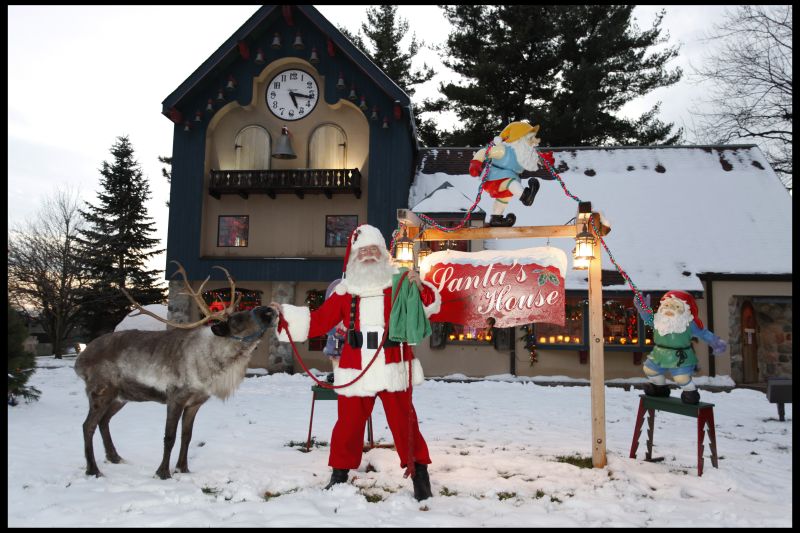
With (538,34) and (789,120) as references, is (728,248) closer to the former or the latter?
(789,120)

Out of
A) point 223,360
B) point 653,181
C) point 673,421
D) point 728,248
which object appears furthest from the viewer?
point 653,181

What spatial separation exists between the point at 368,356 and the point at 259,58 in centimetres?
1315

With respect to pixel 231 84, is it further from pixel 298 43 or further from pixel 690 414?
pixel 690 414

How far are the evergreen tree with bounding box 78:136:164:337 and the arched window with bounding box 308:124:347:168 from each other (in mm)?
11645

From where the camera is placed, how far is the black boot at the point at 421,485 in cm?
446

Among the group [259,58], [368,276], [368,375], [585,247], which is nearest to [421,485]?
[368,375]

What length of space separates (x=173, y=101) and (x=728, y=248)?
51.1ft

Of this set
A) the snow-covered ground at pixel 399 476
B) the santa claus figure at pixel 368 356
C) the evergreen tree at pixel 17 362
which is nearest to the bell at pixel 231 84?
the evergreen tree at pixel 17 362

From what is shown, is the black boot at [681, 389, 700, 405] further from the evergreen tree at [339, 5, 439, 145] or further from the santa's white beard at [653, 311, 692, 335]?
the evergreen tree at [339, 5, 439, 145]

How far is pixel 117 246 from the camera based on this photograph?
78.0ft

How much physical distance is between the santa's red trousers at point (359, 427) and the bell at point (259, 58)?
43.5 feet

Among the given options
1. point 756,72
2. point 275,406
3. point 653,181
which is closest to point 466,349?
point 275,406

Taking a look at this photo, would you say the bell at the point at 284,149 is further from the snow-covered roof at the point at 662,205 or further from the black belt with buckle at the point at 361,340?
the black belt with buckle at the point at 361,340

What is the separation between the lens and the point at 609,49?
23.0m
